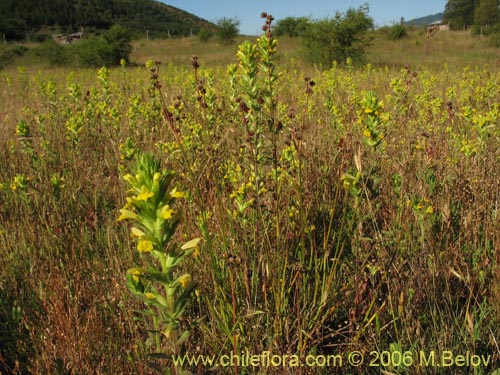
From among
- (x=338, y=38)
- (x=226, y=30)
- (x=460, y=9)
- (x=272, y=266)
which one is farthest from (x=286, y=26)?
(x=460, y=9)

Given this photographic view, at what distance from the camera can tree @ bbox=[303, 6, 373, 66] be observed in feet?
55.9

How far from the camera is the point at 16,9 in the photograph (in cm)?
5800

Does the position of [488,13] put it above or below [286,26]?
above

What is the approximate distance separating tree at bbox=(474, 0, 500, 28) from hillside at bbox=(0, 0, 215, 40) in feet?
124

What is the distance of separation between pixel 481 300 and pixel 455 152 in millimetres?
2101

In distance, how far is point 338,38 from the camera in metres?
17.3

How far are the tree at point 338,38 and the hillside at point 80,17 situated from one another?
33844 mm

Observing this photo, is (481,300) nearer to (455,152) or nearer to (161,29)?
(455,152)

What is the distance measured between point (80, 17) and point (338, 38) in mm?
59515

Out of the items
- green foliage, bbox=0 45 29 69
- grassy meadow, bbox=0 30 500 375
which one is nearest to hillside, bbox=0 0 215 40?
green foliage, bbox=0 45 29 69

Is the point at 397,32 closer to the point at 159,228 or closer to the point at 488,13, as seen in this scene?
the point at 488,13

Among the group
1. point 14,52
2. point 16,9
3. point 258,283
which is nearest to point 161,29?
point 16,9

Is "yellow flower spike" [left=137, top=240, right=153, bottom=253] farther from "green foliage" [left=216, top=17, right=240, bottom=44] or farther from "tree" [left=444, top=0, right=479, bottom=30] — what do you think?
"tree" [left=444, top=0, right=479, bottom=30]

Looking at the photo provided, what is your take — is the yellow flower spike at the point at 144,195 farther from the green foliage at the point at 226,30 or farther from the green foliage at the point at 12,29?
the green foliage at the point at 12,29
